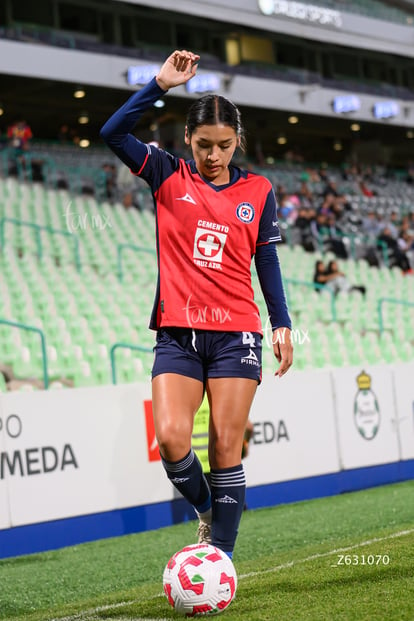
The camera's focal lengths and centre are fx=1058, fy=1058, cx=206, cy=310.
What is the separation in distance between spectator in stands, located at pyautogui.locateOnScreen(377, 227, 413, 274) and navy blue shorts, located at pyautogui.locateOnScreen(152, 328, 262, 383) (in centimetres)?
1843

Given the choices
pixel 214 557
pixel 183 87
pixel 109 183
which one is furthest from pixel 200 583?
pixel 183 87

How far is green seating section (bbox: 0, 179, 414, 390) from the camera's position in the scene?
11.9m

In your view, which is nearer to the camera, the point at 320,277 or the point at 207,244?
the point at 207,244

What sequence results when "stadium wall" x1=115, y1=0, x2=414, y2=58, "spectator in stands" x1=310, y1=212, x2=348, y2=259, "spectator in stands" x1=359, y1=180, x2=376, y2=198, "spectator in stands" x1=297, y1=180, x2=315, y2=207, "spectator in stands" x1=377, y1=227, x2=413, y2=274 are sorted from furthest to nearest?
1. "spectator in stands" x1=359, y1=180, x2=376, y2=198
2. "stadium wall" x1=115, y1=0, x2=414, y2=58
3. "spectator in stands" x1=297, y1=180, x2=315, y2=207
4. "spectator in stands" x1=377, y1=227, x2=413, y2=274
5. "spectator in stands" x1=310, y1=212, x2=348, y2=259

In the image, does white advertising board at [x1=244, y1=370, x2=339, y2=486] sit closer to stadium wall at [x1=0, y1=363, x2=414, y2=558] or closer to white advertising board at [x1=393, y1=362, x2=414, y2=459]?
stadium wall at [x1=0, y1=363, x2=414, y2=558]

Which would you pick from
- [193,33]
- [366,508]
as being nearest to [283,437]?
[366,508]

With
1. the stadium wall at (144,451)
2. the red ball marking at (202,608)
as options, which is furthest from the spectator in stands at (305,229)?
the red ball marking at (202,608)

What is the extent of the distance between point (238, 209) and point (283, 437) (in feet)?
20.9

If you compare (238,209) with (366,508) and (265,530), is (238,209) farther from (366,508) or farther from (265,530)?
(366,508)

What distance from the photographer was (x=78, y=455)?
8.59m

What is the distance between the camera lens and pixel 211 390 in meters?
4.53

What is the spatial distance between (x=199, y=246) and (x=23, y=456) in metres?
4.14

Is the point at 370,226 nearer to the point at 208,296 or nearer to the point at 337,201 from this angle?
the point at 337,201

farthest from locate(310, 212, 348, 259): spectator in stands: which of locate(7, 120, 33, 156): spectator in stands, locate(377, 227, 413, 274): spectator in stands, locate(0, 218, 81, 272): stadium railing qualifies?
locate(0, 218, 81, 272): stadium railing
